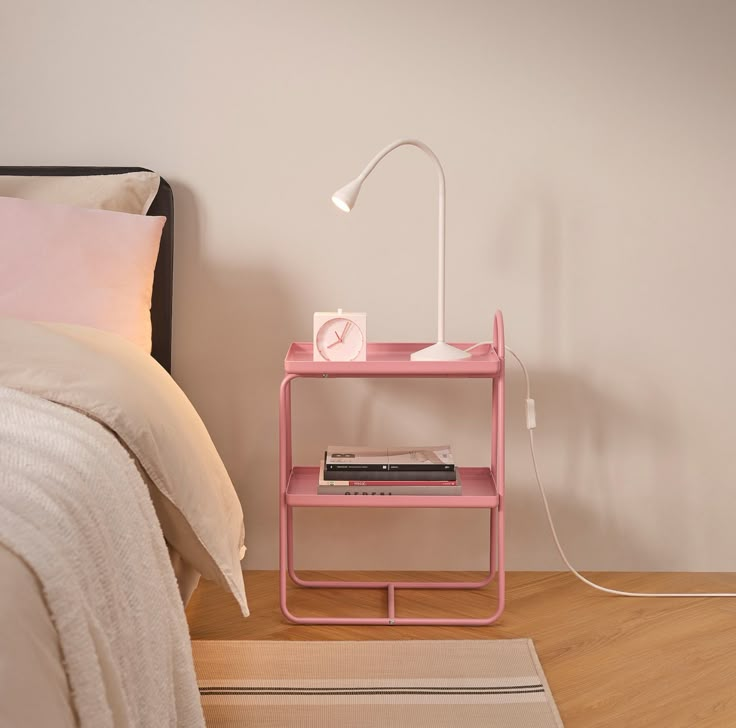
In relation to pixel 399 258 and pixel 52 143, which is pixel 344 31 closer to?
pixel 399 258

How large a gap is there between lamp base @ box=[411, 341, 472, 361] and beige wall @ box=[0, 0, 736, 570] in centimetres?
29

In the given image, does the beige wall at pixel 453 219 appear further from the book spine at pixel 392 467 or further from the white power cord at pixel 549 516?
the book spine at pixel 392 467

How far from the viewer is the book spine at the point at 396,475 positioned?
6.61 ft

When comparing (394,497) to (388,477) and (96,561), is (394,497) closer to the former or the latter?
(388,477)

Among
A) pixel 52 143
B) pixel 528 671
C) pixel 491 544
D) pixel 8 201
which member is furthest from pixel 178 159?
pixel 528 671

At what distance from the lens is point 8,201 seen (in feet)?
6.28

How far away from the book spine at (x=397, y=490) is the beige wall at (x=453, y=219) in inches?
14.6

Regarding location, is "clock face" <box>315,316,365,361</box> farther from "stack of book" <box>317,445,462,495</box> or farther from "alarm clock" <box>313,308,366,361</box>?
"stack of book" <box>317,445,462,495</box>

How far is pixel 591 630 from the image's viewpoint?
1.99m

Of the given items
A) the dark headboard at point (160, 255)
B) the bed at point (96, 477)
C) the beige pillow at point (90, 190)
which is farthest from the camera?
the dark headboard at point (160, 255)

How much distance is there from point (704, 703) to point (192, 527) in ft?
3.32

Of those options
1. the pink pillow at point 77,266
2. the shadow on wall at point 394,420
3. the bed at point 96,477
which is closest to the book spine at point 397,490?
the bed at point 96,477

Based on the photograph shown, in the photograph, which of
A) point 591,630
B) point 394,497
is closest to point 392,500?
point 394,497

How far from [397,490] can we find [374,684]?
1.46 ft
